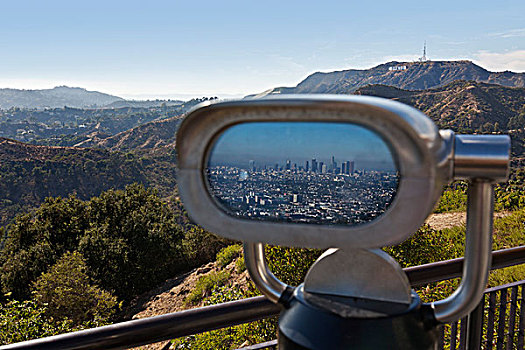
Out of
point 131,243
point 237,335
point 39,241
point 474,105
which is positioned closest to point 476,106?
point 474,105

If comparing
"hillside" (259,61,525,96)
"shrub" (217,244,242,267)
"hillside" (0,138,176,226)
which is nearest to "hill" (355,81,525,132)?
"shrub" (217,244,242,267)

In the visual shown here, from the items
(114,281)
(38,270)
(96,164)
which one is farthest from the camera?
(96,164)

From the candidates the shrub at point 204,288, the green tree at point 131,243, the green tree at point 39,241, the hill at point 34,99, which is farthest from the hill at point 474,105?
the hill at point 34,99

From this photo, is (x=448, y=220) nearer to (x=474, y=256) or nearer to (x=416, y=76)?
(x=474, y=256)

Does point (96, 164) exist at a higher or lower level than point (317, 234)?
lower

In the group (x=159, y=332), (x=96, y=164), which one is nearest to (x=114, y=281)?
(x=159, y=332)

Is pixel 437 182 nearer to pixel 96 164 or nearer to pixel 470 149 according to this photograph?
pixel 470 149
